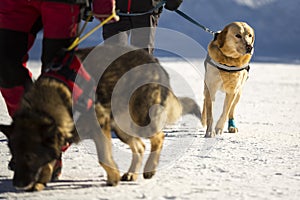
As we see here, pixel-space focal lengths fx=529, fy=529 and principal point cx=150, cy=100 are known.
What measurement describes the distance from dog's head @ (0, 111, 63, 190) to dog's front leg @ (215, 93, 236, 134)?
7.89 ft

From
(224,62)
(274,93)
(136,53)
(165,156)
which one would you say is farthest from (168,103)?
(274,93)

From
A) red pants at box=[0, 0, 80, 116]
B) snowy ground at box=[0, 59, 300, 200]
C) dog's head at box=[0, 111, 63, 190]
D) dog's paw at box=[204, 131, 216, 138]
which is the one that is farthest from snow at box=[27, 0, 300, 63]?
dog's head at box=[0, 111, 63, 190]

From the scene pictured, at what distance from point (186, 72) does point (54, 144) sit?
9.08m

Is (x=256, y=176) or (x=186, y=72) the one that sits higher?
(x=186, y=72)

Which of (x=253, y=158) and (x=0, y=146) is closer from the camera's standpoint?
(x=253, y=158)

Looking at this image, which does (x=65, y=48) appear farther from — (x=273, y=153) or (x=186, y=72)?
(x=186, y=72)

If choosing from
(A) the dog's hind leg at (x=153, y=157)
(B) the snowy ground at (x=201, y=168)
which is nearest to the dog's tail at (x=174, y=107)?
(A) the dog's hind leg at (x=153, y=157)

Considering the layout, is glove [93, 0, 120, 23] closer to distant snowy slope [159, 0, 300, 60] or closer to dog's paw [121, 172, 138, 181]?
dog's paw [121, 172, 138, 181]

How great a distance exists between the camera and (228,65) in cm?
489

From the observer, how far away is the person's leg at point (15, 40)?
114 inches

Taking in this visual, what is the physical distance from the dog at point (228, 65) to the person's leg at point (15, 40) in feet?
7.22

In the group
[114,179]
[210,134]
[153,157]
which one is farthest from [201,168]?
[210,134]

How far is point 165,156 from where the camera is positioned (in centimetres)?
365

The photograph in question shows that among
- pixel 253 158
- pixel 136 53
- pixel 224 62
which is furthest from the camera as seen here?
pixel 224 62
